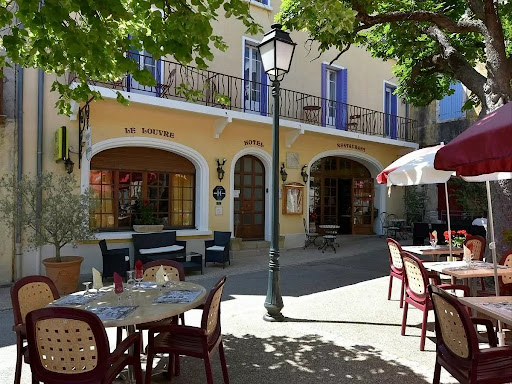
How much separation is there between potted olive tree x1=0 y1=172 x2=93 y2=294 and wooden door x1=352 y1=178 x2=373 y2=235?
10707 millimetres

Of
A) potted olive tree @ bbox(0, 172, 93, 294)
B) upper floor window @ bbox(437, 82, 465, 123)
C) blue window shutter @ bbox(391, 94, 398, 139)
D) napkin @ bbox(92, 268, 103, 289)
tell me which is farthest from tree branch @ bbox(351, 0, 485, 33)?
blue window shutter @ bbox(391, 94, 398, 139)

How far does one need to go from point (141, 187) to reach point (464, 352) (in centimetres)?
838

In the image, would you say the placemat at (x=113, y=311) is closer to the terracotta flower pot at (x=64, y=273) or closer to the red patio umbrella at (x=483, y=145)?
the red patio umbrella at (x=483, y=145)

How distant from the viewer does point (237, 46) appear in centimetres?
1145

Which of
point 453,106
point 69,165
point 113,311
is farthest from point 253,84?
point 113,311

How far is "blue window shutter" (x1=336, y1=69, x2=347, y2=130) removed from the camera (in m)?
14.0

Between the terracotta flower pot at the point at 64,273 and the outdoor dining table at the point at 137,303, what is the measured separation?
143 inches

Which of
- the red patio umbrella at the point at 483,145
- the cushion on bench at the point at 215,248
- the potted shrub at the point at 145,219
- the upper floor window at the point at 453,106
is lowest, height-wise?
the cushion on bench at the point at 215,248

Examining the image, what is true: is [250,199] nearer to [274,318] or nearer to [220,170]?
[220,170]

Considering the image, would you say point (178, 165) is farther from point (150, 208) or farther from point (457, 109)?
point (457, 109)

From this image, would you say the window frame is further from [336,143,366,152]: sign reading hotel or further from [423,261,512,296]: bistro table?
[423,261,512,296]: bistro table

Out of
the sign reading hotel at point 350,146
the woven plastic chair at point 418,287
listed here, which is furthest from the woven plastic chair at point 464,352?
the sign reading hotel at point 350,146

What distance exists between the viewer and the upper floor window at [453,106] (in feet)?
49.1

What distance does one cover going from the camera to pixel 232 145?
36.7 ft
